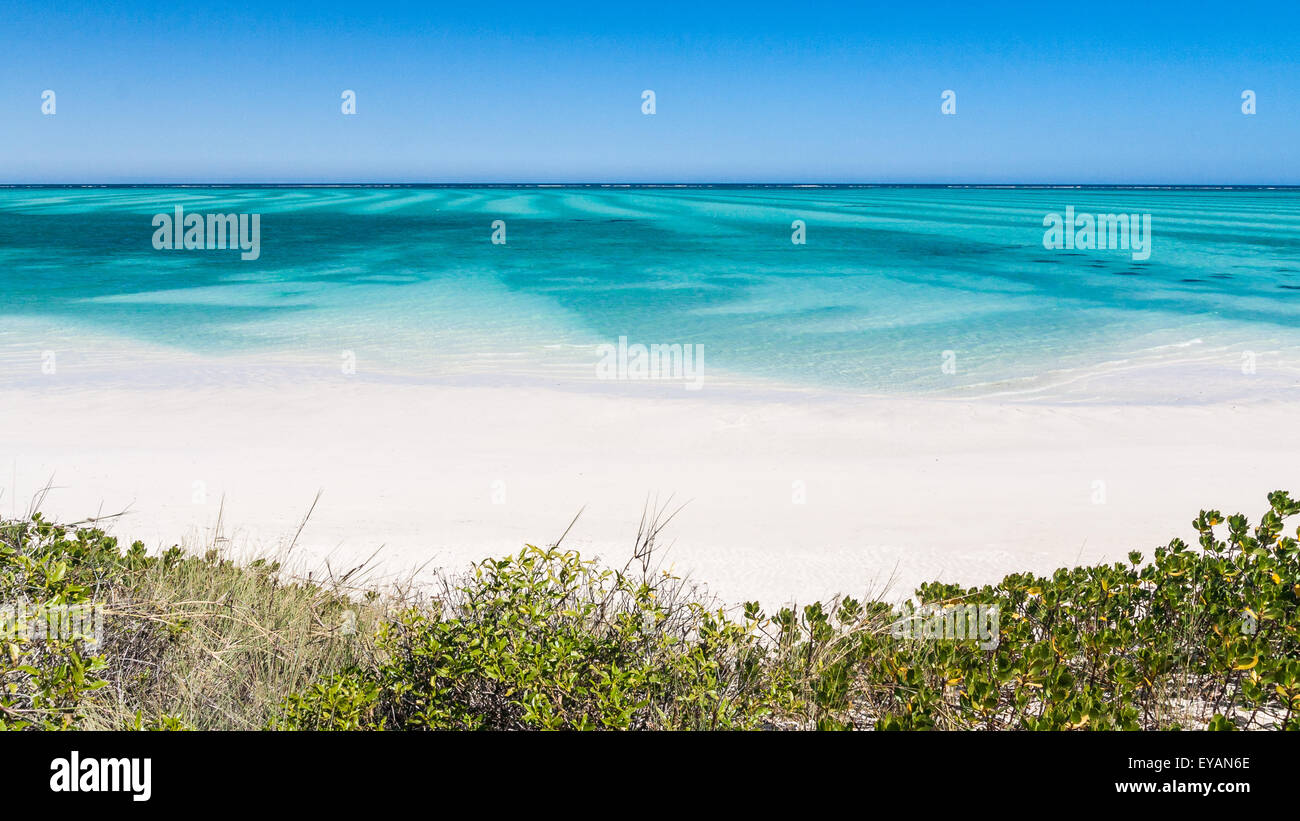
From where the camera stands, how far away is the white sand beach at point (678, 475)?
239 inches

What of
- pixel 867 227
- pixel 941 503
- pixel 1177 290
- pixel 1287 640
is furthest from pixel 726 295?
pixel 867 227

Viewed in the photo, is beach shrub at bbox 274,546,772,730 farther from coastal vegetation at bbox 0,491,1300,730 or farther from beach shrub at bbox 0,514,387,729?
beach shrub at bbox 0,514,387,729

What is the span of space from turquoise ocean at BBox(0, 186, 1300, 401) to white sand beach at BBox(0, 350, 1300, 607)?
2.47 metres

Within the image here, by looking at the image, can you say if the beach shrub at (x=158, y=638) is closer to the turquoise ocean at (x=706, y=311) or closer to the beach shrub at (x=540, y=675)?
the beach shrub at (x=540, y=675)

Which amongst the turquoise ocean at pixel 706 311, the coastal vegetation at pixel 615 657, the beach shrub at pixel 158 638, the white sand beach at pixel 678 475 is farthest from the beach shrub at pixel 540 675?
the turquoise ocean at pixel 706 311

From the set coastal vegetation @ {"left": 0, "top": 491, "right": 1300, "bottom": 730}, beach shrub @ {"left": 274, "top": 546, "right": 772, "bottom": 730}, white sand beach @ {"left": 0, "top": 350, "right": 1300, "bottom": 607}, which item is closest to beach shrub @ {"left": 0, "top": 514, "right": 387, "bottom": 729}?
coastal vegetation @ {"left": 0, "top": 491, "right": 1300, "bottom": 730}

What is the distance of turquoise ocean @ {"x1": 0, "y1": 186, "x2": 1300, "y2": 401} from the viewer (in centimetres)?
1380

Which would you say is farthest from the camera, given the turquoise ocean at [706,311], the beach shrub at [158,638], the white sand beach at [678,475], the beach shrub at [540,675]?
the turquoise ocean at [706,311]

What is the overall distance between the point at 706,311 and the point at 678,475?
1331 centimetres

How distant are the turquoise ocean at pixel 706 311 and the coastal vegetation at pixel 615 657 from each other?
863 cm

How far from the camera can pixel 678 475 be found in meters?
7.77

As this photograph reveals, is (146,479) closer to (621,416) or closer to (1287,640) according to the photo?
(621,416)

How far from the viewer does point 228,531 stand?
6.16 meters
